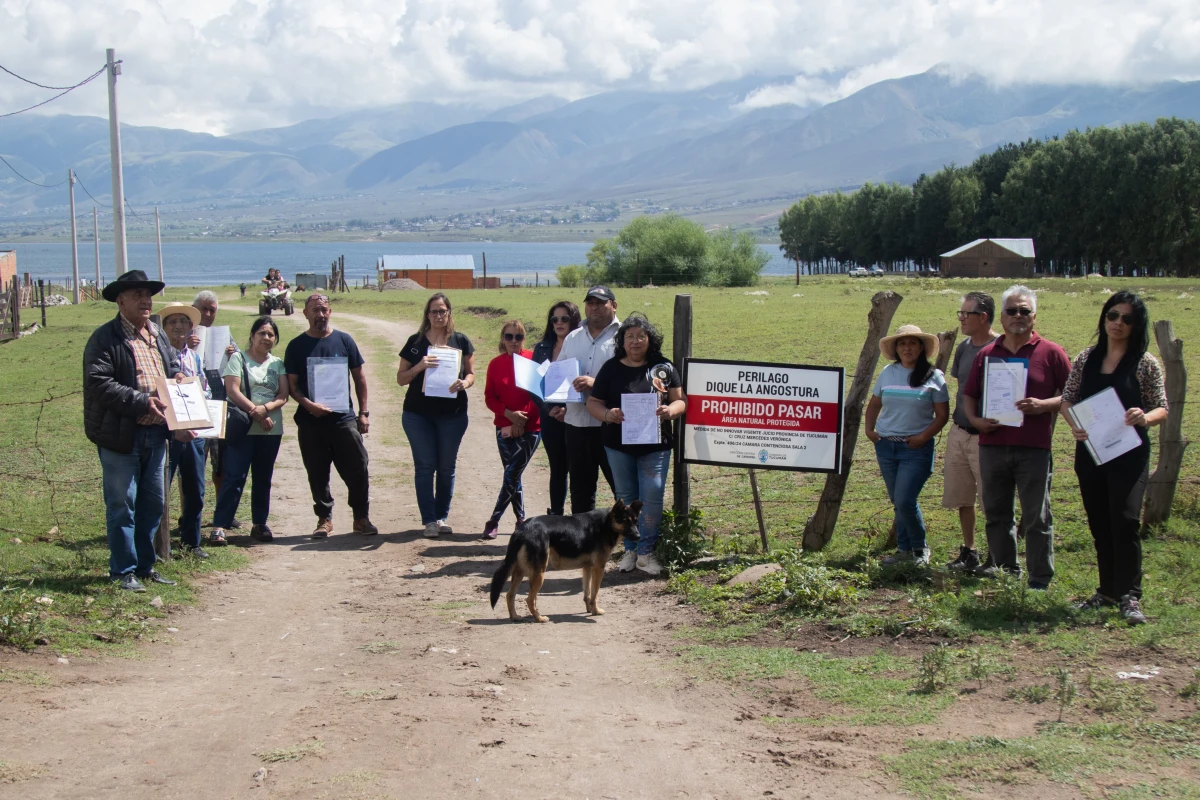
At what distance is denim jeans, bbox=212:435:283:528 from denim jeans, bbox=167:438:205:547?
2.18 ft

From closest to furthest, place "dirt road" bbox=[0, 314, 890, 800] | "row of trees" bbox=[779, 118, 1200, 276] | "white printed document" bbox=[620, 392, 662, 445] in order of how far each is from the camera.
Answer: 1. "dirt road" bbox=[0, 314, 890, 800]
2. "white printed document" bbox=[620, 392, 662, 445]
3. "row of trees" bbox=[779, 118, 1200, 276]

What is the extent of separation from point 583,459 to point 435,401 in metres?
1.70

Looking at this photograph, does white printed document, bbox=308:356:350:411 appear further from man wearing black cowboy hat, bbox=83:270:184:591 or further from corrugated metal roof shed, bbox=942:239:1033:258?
corrugated metal roof shed, bbox=942:239:1033:258

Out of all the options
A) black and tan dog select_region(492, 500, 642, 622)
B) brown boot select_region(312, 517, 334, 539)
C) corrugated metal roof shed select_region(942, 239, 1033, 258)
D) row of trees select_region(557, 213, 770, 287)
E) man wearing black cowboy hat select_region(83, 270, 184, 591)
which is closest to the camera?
black and tan dog select_region(492, 500, 642, 622)

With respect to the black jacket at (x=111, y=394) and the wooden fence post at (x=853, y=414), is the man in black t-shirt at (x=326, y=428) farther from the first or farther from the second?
the wooden fence post at (x=853, y=414)

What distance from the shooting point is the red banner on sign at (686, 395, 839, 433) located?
8828mm

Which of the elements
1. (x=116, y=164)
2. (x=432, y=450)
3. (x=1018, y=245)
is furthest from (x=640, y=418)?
(x=1018, y=245)

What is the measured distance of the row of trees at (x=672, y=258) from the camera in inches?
2787

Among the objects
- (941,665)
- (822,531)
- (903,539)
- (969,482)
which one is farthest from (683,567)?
(941,665)

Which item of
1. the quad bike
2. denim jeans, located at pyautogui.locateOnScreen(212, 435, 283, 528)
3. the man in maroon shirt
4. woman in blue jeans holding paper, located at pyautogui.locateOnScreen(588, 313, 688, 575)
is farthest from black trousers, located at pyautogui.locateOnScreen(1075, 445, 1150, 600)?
the quad bike

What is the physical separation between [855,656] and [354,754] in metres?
2.99

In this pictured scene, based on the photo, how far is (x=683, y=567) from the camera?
354 inches

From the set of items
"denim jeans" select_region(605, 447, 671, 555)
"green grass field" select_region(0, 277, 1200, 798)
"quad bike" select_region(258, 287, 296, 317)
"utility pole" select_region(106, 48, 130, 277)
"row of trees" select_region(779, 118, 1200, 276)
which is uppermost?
"row of trees" select_region(779, 118, 1200, 276)

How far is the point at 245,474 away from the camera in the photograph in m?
10.2
